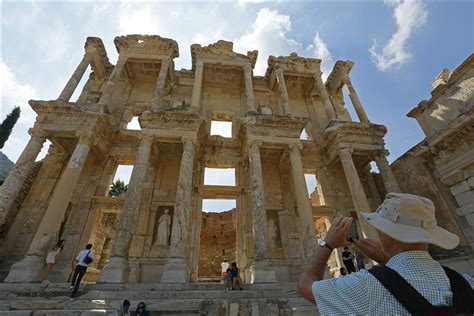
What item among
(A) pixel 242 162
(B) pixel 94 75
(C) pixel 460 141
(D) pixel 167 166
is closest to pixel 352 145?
(C) pixel 460 141

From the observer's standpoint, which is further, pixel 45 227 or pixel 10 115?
pixel 10 115

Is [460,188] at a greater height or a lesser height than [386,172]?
lesser

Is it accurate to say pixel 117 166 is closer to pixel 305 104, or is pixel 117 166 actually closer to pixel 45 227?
pixel 45 227

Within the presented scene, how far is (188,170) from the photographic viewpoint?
11.3 metres

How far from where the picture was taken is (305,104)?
722 inches

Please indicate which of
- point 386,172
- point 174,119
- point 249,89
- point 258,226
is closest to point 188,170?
point 174,119

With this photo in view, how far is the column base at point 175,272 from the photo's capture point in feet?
28.5

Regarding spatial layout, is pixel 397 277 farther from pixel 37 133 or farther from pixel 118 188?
pixel 118 188

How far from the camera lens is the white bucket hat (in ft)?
5.04

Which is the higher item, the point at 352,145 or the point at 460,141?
the point at 352,145

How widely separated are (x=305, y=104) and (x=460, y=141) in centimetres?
947

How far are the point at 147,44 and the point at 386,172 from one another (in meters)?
15.9

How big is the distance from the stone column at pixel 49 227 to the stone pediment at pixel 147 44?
23.8ft

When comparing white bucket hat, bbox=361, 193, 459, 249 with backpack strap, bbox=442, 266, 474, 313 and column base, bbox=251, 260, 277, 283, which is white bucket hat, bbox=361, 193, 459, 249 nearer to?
backpack strap, bbox=442, 266, 474, 313
